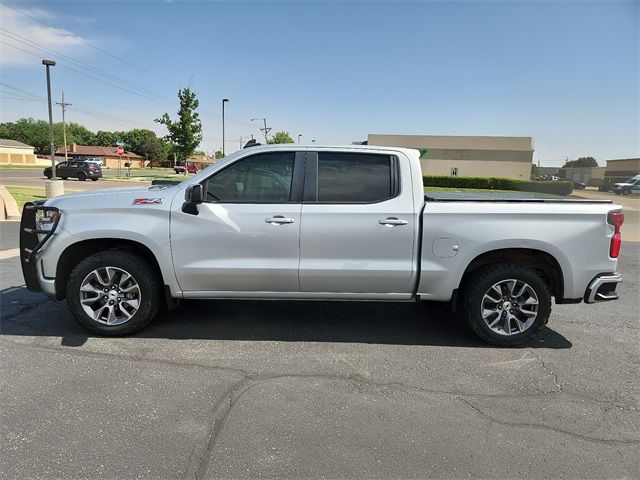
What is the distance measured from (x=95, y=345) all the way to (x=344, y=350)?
228 cm

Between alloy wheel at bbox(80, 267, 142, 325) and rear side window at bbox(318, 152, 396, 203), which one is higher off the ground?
rear side window at bbox(318, 152, 396, 203)

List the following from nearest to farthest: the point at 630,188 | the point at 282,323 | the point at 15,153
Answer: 1. the point at 282,323
2. the point at 630,188
3. the point at 15,153

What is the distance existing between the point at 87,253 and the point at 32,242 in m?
0.49

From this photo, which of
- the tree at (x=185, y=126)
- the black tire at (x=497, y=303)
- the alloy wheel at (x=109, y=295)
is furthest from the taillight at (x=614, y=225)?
the tree at (x=185, y=126)

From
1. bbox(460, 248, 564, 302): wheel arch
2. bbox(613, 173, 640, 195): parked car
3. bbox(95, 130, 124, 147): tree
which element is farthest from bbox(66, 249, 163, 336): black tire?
bbox(95, 130, 124, 147): tree

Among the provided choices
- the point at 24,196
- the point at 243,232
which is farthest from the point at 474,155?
the point at 243,232

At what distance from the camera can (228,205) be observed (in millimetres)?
4105

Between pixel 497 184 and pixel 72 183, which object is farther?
pixel 497 184

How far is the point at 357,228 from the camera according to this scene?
13.3ft

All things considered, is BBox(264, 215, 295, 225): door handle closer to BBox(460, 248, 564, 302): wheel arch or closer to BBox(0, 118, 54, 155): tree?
BBox(460, 248, 564, 302): wheel arch

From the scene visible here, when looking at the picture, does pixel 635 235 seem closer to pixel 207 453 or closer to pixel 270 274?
pixel 270 274

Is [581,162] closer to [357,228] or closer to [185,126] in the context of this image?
[185,126]

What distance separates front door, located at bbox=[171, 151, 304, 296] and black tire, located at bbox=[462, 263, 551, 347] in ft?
5.42

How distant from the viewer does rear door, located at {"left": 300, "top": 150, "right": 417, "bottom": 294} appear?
404cm
